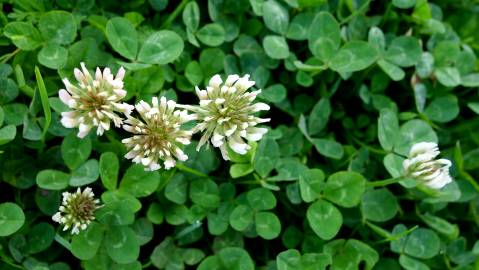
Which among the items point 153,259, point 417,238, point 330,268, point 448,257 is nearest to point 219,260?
point 153,259

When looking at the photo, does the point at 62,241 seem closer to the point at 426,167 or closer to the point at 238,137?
the point at 238,137

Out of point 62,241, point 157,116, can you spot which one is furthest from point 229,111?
point 62,241

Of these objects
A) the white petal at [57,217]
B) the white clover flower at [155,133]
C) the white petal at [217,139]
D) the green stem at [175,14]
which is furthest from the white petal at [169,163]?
the green stem at [175,14]

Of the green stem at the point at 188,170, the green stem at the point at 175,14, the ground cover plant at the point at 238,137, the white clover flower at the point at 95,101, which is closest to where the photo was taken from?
the white clover flower at the point at 95,101

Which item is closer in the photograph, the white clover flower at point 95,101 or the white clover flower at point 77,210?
the white clover flower at point 95,101

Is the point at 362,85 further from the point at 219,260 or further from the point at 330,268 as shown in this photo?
the point at 219,260

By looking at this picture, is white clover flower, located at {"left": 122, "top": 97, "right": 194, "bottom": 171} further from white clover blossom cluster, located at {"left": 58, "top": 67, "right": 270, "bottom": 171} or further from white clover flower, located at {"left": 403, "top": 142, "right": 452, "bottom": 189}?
white clover flower, located at {"left": 403, "top": 142, "right": 452, "bottom": 189}

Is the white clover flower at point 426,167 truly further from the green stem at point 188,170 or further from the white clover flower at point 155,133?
the white clover flower at point 155,133

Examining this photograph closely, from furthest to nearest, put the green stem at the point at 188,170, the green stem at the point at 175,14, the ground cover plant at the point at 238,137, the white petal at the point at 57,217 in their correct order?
the green stem at the point at 175,14, the green stem at the point at 188,170, the ground cover plant at the point at 238,137, the white petal at the point at 57,217

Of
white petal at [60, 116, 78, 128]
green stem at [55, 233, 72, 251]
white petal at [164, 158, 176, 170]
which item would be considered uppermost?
white petal at [60, 116, 78, 128]

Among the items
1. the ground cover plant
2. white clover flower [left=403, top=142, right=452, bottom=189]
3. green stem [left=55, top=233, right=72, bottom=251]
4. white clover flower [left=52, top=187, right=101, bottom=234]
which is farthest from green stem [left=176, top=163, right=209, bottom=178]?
white clover flower [left=403, top=142, right=452, bottom=189]
